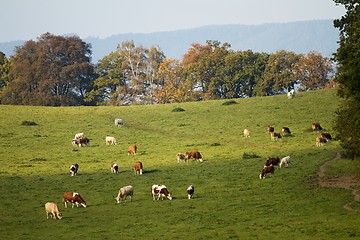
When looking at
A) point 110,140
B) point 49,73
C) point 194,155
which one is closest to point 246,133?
point 194,155

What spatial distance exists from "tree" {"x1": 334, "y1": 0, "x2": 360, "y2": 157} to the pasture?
10.6 feet

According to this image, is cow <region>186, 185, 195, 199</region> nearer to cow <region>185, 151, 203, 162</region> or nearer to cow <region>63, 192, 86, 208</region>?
cow <region>63, 192, 86, 208</region>

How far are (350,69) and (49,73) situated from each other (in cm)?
7711

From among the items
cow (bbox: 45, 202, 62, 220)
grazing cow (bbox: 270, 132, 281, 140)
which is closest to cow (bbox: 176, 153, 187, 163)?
grazing cow (bbox: 270, 132, 281, 140)

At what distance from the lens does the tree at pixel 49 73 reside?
10431 centimetres

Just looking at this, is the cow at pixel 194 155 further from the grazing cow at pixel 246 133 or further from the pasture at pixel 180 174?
the grazing cow at pixel 246 133

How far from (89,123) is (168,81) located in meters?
42.2

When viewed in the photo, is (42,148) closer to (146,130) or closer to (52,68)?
(146,130)

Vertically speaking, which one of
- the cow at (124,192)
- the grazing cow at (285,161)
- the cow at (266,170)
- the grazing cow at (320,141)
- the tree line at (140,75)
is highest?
the tree line at (140,75)

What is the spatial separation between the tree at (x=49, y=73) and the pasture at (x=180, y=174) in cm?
2724

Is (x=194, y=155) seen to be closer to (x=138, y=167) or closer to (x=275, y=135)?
(x=138, y=167)

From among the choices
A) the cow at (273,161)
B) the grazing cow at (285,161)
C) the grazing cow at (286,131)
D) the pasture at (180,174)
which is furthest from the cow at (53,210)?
the grazing cow at (286,131)

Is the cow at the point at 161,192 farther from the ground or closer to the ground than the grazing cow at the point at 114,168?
closer to the ground

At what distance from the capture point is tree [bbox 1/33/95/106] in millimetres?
104312
